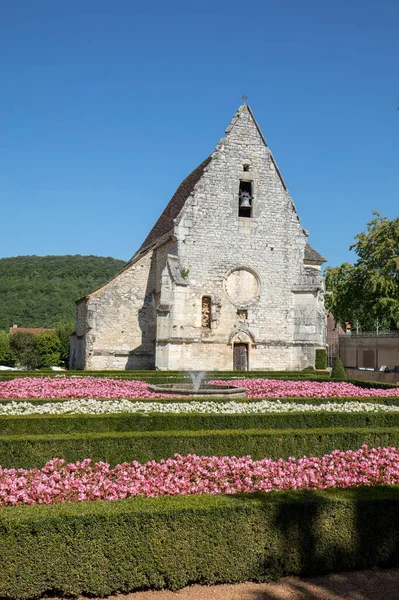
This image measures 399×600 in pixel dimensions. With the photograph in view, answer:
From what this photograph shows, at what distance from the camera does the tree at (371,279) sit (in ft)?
111

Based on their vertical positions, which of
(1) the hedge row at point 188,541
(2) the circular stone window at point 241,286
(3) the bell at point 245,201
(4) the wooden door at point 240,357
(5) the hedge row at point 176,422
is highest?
(3) the bell at point 245,201

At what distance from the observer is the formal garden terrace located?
4637 mm

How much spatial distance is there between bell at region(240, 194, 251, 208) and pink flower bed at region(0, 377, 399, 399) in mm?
9961

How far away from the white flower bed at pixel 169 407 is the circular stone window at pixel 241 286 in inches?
515

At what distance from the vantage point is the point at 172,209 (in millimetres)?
31188

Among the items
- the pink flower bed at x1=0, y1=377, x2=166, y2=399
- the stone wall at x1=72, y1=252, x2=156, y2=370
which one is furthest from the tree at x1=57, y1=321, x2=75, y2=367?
the pink flower bed at x1=0, y1=377, x2=166, y2=399

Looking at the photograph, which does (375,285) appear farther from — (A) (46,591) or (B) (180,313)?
(A) (46,591)

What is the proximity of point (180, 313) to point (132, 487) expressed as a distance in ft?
57.2

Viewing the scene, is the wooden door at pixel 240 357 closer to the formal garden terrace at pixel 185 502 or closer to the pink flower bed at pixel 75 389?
the pink flower bed at pixel 75 389

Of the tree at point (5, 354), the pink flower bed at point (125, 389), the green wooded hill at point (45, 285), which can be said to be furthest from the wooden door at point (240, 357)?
the green wooded hill at point (45, 285)

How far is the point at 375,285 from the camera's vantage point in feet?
110

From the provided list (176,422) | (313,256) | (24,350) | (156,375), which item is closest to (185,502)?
(176,422)

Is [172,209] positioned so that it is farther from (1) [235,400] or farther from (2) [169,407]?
(2) [169,407]

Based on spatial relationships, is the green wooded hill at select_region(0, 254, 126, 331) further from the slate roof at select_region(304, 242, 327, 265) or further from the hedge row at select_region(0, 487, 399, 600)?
the hedge row at select_region(0, 487, 399, 600)
